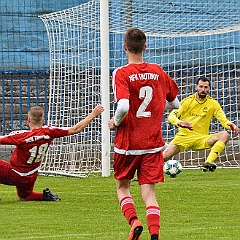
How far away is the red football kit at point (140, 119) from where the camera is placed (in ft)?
20.5

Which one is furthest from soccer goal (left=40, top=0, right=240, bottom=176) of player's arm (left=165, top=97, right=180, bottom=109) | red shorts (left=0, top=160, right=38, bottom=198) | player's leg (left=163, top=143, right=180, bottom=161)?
player's arm (left=165, top=97, right=180, bottom=109)

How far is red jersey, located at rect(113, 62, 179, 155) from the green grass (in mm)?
743

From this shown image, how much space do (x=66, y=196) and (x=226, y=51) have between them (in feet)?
30.6

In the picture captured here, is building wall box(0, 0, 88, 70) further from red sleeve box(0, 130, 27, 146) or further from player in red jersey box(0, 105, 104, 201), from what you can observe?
red sleeve box(0, 130, 27, 146)

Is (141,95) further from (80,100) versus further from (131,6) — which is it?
(131,6)

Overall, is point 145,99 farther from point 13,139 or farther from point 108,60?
point 108,60

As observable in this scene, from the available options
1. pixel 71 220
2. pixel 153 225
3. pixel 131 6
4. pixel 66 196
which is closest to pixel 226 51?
pixel 131 6

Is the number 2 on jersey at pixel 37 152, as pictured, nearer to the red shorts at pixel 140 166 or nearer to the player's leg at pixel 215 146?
the red shorts at pixel 140 166

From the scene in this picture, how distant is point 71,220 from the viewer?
7.46 metres

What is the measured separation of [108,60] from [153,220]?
6.91 metres

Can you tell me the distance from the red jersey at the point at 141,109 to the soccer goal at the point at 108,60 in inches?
245

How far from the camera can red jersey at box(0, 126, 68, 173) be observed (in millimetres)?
8828

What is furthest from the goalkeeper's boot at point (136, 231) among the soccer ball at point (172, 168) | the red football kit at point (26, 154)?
the soccer ball at point (172, 168)

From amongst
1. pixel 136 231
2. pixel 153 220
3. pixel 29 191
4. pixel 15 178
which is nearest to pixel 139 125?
pixel 153 220
